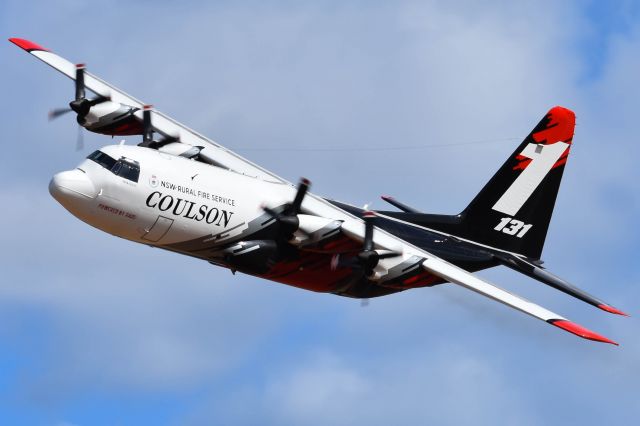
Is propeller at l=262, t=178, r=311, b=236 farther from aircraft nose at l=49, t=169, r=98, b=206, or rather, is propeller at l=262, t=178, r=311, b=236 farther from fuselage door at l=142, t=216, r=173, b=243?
aircraft nose at l=49, t=169, r=98, b=206

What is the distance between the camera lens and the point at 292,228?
35219 millimetres

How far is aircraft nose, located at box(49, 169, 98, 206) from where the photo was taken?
33.0 meters

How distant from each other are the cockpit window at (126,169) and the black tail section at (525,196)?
11.4 m

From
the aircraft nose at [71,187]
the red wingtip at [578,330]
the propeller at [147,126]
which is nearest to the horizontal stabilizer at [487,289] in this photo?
the red wingtip at [578,330]

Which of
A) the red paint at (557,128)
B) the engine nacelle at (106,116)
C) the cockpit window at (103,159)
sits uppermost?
the red paint at (557,128)

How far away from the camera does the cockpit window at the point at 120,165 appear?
33.7 metres

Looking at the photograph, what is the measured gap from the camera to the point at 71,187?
108ft

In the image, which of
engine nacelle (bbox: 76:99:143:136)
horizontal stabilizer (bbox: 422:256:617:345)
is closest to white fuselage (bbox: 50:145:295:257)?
horizontal stabilizer (bbox: 422:256:617:345)

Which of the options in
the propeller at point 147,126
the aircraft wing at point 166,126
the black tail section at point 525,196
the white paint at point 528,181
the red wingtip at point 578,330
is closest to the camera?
the red wingtip at point 578,330

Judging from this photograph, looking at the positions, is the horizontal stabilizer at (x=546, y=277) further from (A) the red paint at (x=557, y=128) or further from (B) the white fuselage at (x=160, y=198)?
(B) the white fuselage at (x=160, y=198)

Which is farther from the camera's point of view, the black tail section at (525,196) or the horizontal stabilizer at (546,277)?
the black tail section at (525,196)

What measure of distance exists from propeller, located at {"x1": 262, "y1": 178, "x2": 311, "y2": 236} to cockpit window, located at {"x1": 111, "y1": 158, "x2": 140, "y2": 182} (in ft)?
13.3

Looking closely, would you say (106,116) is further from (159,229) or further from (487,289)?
(487,289)

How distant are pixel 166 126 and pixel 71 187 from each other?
28.2 feet
